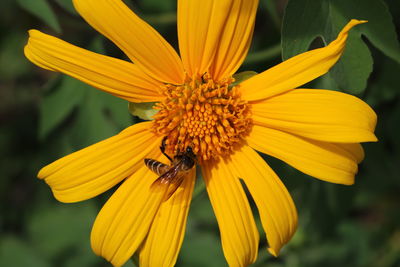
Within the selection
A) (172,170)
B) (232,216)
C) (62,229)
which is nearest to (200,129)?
(172,170)

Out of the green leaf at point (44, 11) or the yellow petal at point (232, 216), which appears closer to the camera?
the yellow petal at point (232, 216)

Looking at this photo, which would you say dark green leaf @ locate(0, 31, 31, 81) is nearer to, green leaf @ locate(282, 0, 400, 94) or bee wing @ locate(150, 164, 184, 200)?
bee wing @ locate(150, 164, 184, 200)

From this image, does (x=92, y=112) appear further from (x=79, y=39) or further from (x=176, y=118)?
(x=79, y=39)

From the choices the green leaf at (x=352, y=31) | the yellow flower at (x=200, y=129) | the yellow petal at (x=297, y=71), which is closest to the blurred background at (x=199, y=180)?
the green leaf at (x=352, y=31)

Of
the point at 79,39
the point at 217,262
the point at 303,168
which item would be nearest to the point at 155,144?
the point at 303,168

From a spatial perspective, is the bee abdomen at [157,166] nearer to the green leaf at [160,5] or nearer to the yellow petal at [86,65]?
the yellow petal at [86,65]

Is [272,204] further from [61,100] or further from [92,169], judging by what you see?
[61,100]

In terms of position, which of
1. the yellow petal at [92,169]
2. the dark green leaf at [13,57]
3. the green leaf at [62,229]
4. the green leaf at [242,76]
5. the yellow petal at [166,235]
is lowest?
the green leaf at [62,229]
